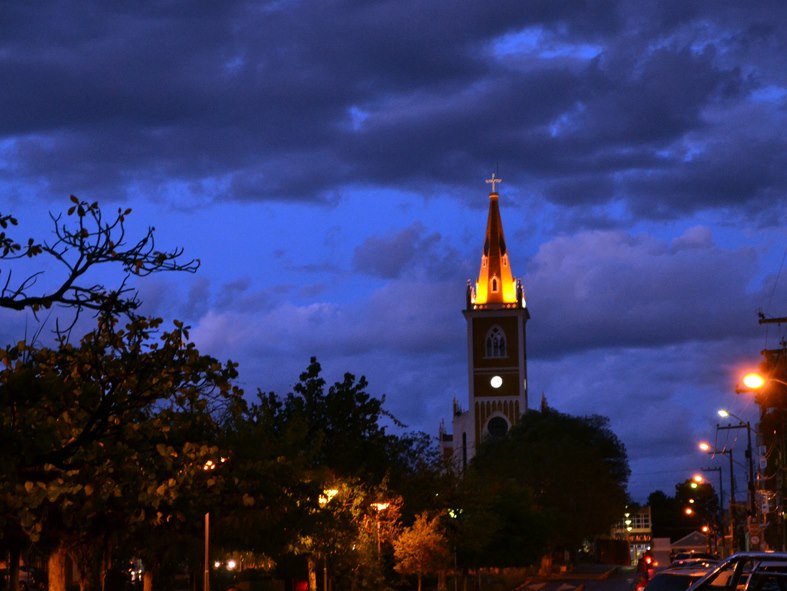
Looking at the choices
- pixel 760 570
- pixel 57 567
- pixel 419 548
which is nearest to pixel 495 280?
pixel 419 548

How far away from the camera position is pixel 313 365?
144 ft

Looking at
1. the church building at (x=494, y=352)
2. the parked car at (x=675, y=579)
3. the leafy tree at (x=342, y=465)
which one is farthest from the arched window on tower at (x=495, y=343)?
the parked car at (x=675, y=579)

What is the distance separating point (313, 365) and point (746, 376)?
18.8 metres

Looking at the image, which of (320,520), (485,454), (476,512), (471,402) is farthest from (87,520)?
(471,402)

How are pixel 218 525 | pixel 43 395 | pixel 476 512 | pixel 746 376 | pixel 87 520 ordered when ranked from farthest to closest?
pixel 476 512 → pixel 218 525 → pixel 746 376 → pixel 87 520 → pixel 43 395

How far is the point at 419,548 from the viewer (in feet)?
158

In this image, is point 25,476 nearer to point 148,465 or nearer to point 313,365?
point 148,465

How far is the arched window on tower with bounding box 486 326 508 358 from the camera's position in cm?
15101

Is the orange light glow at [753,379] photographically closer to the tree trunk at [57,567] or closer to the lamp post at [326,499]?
the lamp post at [326,499]

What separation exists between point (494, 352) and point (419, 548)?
104 metres

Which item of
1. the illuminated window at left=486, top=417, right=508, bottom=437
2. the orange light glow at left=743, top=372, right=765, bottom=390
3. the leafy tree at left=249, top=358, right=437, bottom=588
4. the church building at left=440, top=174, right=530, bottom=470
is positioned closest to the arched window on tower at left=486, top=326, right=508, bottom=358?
the church building at left=440, top=174, right=530, bottom=470

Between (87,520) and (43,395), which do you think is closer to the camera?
(43,395)

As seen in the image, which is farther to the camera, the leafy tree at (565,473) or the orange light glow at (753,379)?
the leafy tree at (565,473)

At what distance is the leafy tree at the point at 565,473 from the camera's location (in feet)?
303
